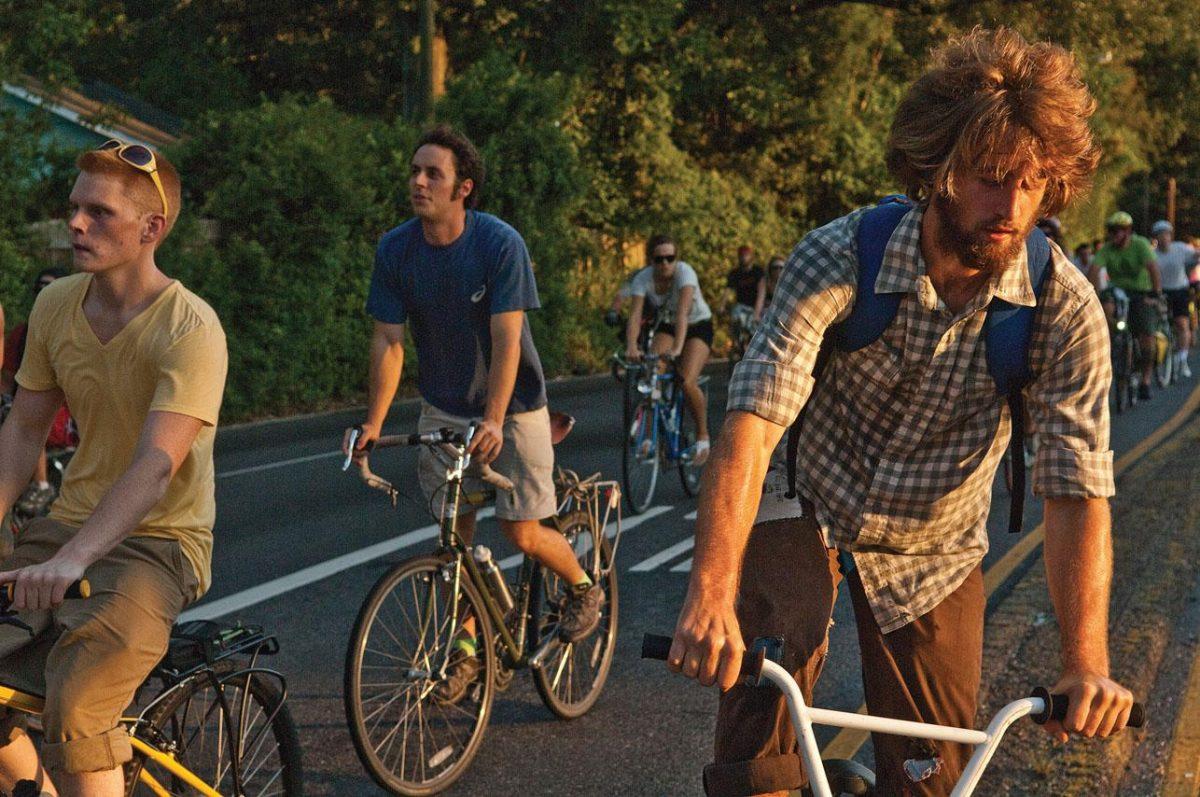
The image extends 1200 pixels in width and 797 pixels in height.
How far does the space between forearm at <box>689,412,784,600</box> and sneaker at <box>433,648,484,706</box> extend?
2640 mm

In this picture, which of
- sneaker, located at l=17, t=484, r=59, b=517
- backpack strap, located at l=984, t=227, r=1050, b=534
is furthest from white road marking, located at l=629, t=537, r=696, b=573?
backpack strap, located at l=984, t=227, r=1050, b=534

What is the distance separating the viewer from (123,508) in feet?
11.1

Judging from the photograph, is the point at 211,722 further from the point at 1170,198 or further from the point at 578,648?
the point at 1170,198

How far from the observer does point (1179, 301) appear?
66.4ft

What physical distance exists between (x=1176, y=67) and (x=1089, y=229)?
1165 cm

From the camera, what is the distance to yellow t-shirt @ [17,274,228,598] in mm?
3570

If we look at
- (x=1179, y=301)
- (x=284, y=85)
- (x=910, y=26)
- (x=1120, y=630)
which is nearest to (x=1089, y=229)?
(x=910, y=26)

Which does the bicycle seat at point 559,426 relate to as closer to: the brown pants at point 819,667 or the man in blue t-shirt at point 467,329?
the man in blue t-shirt at point 467,329

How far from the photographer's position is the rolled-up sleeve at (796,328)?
2762mm

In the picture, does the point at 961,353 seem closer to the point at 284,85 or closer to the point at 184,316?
the point at 184,316

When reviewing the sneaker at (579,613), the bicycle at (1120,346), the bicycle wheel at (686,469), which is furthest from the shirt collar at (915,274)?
the bicycle at (1120,346)

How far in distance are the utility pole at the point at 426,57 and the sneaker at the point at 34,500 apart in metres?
14.0

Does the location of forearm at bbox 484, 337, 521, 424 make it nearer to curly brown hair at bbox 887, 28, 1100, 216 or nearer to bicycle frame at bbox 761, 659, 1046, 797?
curly brown hair at bbox 887, 28, 1100, 216

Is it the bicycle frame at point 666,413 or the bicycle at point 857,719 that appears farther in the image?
the bicycle frame at point 666,413
